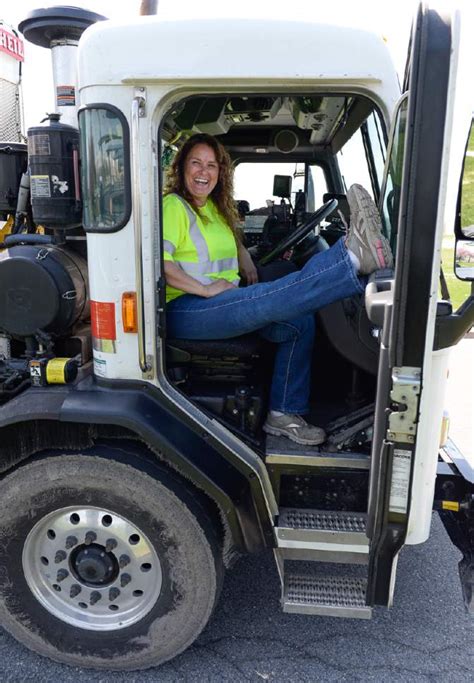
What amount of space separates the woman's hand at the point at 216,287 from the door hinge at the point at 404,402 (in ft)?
3.00

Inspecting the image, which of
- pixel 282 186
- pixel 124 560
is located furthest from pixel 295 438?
pixel 282 186

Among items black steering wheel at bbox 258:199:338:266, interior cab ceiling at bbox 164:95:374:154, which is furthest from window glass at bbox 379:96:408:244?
black steering wheel at bbox 258:199:338:266

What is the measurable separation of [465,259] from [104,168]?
1.27 m

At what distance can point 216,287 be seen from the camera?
2418mm

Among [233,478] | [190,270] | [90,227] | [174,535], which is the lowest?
[174,535]

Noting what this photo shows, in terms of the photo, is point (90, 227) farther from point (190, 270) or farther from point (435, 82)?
point (435, 82)

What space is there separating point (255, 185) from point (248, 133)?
432 millimetres

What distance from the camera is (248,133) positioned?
3.79 metres

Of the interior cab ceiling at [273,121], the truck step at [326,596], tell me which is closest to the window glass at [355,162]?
the interior cab ceiling at [273,121]

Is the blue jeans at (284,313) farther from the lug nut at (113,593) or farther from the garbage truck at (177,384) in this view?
the lug nut at (113,593)

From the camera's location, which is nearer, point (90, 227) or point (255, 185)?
point (90, 227)

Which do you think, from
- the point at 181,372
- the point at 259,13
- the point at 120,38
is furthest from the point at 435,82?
the point at 181,372

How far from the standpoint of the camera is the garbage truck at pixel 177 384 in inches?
71.6

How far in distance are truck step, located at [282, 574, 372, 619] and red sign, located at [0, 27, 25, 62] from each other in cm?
326
